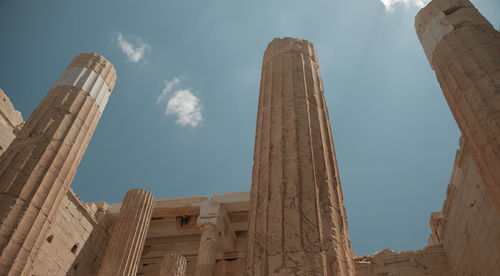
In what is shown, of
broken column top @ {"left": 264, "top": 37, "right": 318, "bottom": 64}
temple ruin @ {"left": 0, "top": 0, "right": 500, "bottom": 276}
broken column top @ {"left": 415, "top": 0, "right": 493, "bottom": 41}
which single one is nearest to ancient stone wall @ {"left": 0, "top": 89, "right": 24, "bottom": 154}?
temple ruin @ {"left": 0, "top": 0, "right": 500, "bottom": 276}

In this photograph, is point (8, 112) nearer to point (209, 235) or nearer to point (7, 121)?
point (7, 121)

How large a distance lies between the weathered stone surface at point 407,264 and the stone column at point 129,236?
6.98 meters

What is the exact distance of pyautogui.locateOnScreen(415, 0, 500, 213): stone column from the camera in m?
5.78

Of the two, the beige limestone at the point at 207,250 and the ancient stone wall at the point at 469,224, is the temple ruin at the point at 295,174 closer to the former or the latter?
the ancient stone wall at the point at 469,224

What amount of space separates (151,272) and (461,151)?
13696 millimetres

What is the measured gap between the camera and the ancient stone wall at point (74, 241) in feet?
40.8

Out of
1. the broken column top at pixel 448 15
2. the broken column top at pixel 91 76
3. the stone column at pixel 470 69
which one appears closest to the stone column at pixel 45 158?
the broken column top at pixel 91 76

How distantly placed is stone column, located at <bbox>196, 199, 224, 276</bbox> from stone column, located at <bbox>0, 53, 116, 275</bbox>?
7.27 metres

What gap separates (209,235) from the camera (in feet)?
47.5

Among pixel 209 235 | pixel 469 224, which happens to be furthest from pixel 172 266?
pixel 469 224

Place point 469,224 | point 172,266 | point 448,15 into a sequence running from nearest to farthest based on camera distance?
point 448,15 → point 469,224 → point 172,266

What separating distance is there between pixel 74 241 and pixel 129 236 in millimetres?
3482

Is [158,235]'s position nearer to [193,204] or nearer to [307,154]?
[193,204]

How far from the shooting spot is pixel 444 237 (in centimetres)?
1232
